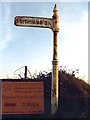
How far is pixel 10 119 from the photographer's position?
7.94 metres

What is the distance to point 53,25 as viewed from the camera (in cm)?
844

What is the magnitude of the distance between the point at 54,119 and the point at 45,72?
4.47ft

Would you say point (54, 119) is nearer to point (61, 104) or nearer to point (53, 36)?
point (61, 104)

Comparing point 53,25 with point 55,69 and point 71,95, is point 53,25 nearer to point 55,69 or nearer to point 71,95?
point 55,69

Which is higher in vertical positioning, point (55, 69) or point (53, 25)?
point (53, 25)

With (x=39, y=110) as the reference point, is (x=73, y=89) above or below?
above

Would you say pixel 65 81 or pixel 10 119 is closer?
pixel 10 119

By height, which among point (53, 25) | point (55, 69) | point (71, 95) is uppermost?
point (53, 25)

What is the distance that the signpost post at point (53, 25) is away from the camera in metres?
8.27

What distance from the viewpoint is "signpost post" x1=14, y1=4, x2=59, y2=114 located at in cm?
827

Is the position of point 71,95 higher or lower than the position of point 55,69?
lower

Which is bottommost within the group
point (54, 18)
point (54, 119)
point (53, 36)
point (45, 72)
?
point (54, 119)

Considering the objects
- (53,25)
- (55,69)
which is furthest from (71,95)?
(53,25)

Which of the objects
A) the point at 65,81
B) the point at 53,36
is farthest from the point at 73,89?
the point at 53,36
